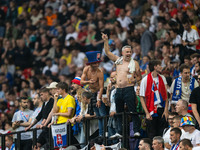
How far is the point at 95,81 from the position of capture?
1283cm

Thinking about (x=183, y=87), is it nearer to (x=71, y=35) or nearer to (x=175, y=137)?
(x=175, y=137)

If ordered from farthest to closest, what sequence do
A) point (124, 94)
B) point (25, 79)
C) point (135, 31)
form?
point (25, 79), point (135, 31), point (124, 94)

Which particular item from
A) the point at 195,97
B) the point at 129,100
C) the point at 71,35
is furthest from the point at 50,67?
the point at 195,97

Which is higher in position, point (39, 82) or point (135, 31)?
point (135, 31)

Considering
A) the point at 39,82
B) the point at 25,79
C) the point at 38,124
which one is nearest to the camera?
the point at 38,124

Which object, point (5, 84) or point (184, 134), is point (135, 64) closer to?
point (184, 134)

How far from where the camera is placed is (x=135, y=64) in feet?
40.7

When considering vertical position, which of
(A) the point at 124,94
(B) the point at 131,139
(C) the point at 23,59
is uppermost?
(C) the point at 23,59

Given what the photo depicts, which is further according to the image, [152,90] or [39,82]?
[39,82]

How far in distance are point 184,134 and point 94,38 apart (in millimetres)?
9512

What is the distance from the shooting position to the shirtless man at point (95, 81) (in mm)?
12648

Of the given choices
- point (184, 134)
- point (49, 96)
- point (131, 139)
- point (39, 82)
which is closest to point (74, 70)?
point (39, 82)

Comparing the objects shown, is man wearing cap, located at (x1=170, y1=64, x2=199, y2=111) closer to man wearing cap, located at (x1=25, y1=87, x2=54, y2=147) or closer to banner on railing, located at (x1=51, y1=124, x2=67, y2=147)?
banner on railing, located at (x1=51, y1=124, x2=67, y2=147)

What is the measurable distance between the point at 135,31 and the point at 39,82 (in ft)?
12.2
